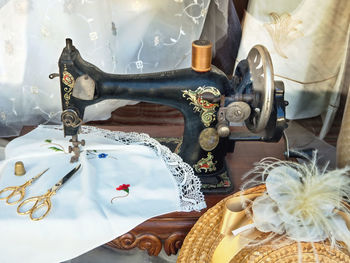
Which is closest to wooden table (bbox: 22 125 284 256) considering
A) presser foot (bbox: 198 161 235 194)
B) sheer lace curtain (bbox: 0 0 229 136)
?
presser foot (bbox: 198 161 235 194)

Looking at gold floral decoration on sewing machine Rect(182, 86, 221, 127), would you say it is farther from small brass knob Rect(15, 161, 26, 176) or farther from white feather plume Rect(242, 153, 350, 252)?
small brass knob Rect(15, 161, 26, 176)

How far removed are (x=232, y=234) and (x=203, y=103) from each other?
327 mm

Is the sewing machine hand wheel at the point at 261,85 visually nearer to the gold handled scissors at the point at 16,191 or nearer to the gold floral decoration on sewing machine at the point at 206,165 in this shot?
the gold floral decoration on sewing machine at the point at 206,165

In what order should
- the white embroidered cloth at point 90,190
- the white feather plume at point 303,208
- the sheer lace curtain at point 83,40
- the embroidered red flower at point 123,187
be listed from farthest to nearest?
the sheer lace curtain at point 83,40 → the embroidered red flower at point 123,187 → the white embroidered cloth at point 90,190 → the white feather plume at point 303,208

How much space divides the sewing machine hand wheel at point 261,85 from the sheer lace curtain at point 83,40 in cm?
55

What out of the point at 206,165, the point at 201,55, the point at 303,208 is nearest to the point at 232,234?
the point at 303,208

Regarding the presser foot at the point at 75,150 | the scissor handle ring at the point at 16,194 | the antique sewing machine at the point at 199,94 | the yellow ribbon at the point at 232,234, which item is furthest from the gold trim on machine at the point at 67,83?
the yellow ribbon at the point at 232,234

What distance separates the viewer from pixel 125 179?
1.05 m

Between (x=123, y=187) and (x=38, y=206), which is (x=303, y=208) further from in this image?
(x=38, y=206)

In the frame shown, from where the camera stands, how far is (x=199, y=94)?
39.3 inches

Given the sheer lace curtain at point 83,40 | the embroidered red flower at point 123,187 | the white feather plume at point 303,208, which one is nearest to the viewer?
the white feather plume at point 303,208

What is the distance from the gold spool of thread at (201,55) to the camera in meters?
0.95

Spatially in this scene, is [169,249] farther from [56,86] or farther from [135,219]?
[56,86]

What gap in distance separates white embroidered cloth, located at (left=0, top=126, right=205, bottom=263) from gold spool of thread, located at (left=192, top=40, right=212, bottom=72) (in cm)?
26
